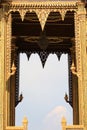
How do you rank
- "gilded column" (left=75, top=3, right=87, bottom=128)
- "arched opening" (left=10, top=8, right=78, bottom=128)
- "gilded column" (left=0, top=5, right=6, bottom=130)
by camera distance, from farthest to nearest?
1. "arched opening" (left=10, top=8, right=78, bottom=128)
2. "gilded column" (left=75, top=3, right=87, bottom=128)
3. "gilded column" (left=0, top=5, right=6, bottom=130)

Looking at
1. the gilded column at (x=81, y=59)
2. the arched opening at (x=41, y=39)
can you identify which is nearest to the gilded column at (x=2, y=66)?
the arched opening at (x=41, y=39)

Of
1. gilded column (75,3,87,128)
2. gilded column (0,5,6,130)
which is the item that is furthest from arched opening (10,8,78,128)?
gilded column (0,5,6,130)

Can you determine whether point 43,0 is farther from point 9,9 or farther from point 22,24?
point 22,24

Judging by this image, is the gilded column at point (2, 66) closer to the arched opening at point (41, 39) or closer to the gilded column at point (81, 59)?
the arched opening at point (41, 39)

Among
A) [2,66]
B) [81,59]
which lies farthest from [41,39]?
[2,66]

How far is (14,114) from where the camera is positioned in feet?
77.4

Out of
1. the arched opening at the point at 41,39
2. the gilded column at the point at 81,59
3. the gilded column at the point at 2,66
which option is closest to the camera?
the gilded column at the point at 2,66

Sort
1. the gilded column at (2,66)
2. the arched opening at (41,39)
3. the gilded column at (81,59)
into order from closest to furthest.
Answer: the gilded column at (2,66) < the gilded column at (81,59) < the arched opening at (41,39)

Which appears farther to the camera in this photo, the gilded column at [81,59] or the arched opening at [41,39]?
the arched opening at [41,39]

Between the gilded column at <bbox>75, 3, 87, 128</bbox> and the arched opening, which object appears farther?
the arched opening

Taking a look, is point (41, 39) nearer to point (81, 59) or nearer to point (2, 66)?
point (81, 59)

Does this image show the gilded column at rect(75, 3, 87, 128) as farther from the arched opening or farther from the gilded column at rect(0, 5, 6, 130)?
the gilded column at rect(0, 5, 6, 130)

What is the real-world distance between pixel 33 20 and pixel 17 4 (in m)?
2.36

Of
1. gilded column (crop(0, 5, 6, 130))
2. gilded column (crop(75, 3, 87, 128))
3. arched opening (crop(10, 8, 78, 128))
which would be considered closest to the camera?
gilded column (crop(0, 5, 6, 130))
